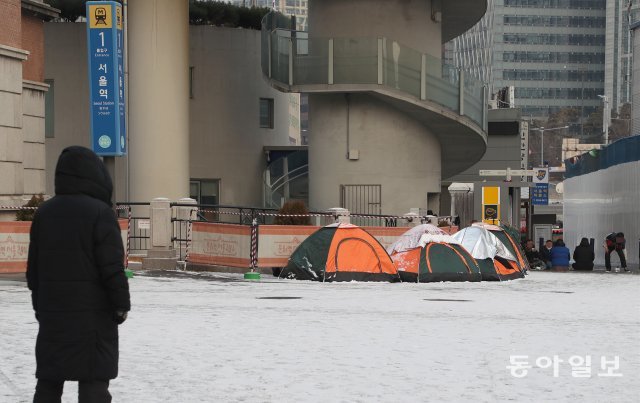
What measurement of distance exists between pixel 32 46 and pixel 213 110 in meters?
14.7

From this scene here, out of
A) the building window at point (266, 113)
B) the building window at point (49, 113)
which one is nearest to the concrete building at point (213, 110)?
the building window at point (266, 113)

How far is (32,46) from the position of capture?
3016 centimetres

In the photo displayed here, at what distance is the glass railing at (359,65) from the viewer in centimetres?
3391

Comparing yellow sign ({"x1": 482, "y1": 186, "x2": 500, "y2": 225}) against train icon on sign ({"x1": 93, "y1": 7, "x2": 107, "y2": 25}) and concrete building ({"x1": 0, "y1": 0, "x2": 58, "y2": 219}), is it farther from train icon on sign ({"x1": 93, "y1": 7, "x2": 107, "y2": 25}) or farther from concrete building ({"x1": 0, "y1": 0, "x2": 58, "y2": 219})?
train icon on sign ({"x1": 93, "y1": 7, "x2": 107, "y2": 25})

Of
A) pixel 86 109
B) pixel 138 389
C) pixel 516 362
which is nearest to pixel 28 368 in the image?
pixel 138 389

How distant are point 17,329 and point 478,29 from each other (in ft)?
585

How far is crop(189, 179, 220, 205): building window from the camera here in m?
44.5

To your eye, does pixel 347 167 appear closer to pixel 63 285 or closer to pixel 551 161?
pixel 63 285

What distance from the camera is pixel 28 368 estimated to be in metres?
10.4

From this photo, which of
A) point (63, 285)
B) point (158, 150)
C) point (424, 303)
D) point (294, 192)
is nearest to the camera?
point (63, 285)

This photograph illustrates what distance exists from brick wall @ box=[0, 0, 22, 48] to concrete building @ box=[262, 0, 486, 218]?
9924mm

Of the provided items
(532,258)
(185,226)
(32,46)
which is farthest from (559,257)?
(32,46)

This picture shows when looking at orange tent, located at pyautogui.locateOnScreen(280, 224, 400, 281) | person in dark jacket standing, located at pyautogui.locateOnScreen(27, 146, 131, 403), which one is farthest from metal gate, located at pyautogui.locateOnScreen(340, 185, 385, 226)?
person in dark jacket standing, located at pyautogui.locateOnScreen(27, 146, 131, 403)

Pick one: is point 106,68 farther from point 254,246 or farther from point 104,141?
point 254,246
